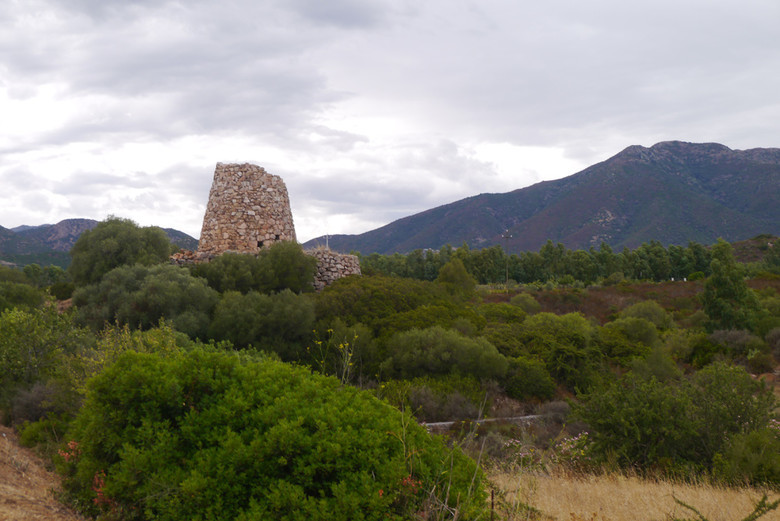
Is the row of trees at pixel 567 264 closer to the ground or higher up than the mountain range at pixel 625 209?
closer to the ground

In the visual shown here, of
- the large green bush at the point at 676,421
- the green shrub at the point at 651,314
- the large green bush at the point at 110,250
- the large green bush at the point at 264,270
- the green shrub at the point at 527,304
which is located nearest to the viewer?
the large green bush at the point at 676,421

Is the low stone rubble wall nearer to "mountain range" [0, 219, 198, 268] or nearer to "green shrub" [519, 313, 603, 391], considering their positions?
"green shrub" [519, 313, 603, 391]

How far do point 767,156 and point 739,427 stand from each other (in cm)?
21285

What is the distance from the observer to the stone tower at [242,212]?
17891 millimetres

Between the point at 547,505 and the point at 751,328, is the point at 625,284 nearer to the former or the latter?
the point at 751,328

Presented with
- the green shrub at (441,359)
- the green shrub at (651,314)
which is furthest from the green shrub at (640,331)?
the green shrub at (441,359)

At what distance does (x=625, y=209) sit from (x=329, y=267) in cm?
12959

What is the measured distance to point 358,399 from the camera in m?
4.52

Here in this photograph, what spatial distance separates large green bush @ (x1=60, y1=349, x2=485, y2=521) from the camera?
3.58 metres

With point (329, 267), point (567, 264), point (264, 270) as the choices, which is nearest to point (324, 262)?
point (329, 267)

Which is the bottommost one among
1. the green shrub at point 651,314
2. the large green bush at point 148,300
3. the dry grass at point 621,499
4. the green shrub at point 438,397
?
the green shrub at point 651,314

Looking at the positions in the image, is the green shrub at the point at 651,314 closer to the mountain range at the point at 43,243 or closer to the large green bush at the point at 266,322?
Result: the large green bush at the point at 266,322

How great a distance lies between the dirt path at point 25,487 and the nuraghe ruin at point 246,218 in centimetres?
1099

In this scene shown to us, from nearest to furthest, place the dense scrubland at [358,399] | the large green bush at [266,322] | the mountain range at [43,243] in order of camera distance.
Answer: the dense scrubland at [358,399], the large green bush at [266,322], the mountain range at [43,243]
